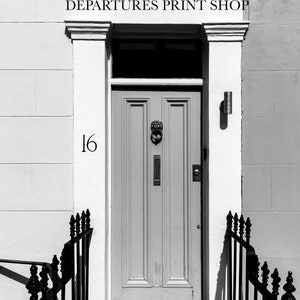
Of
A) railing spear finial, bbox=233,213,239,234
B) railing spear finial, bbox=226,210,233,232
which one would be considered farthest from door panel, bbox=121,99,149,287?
railing spear finial, bbox=233,213,239,234

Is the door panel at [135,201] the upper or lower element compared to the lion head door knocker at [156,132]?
lower

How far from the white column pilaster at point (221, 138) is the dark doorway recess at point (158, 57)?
1.10 feet

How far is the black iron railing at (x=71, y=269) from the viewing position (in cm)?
282

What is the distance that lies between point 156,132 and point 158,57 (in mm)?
780

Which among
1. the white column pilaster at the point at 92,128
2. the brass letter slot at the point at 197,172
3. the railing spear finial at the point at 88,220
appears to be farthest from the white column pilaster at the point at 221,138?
the railing spear finial at the point at 88,220

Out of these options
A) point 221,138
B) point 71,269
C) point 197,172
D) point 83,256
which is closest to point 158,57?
point 221,138

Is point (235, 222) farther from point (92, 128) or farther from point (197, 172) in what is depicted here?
point (92, 128)

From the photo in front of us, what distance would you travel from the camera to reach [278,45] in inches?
168

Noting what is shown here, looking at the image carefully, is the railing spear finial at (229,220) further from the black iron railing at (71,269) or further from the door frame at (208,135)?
the black iron railing at (71,269)

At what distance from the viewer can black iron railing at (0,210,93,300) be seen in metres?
2.82

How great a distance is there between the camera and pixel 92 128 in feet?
13.8

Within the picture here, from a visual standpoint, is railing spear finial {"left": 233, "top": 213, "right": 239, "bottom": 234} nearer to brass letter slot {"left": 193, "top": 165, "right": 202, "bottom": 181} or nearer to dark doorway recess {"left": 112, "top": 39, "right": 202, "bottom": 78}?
brass letter slot {"left": 193, "top": 165, "right": 202, "bottom": 181}

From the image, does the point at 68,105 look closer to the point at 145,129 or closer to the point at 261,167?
the point at 145,129

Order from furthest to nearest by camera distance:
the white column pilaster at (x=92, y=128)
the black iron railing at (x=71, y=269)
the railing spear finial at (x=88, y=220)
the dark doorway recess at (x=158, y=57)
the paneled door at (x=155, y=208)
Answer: the dark doorway recess at (x=158, y=57)
the paneled door at (x=155, y=208)
the white column pilaster at (x=92, y=128)
the railing spear finial at (x=88, y=220)
the black iron railing at (x=71, y=269)
